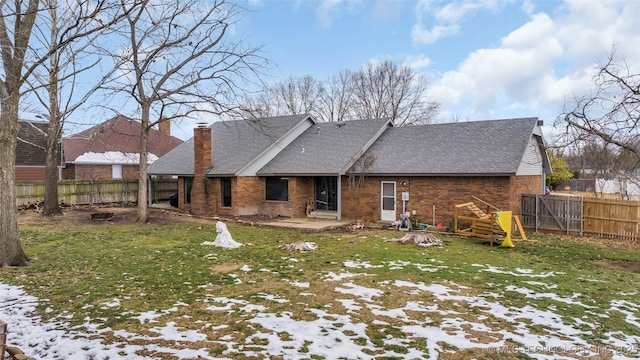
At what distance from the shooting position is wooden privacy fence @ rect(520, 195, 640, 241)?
1388 centimetres

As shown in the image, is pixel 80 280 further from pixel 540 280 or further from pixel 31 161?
pixel 31 161

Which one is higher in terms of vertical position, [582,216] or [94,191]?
[94,191]

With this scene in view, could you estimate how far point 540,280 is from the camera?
8539 millimetres

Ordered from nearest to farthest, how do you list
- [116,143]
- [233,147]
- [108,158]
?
1. [233,147]
2. [108,158]
3. [116,143]

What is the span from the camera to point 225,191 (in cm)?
2042

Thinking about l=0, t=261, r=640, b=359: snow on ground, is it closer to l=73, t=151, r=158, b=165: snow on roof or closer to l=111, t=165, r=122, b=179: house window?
l=73, t=151, r=158, b=165: snow on roof

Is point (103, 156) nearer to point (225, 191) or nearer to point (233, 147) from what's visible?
point (233, 147)

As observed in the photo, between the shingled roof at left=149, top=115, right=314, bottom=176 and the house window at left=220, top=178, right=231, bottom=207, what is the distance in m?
0.70

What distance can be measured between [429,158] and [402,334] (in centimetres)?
1276

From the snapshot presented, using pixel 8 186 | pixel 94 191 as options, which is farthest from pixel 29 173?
pixel 8 186

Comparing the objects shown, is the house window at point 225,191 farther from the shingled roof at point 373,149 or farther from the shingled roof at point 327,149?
the shingled roof at point 327,149

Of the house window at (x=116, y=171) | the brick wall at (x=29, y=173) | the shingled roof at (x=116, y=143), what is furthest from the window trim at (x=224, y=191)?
the brick wall at (x=29, y=173)

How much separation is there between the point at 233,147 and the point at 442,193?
12.0 meters

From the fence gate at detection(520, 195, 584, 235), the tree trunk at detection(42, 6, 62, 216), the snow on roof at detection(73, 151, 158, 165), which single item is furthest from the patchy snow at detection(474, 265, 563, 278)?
the snow on roof at detection(73, 151, 158, 165)
